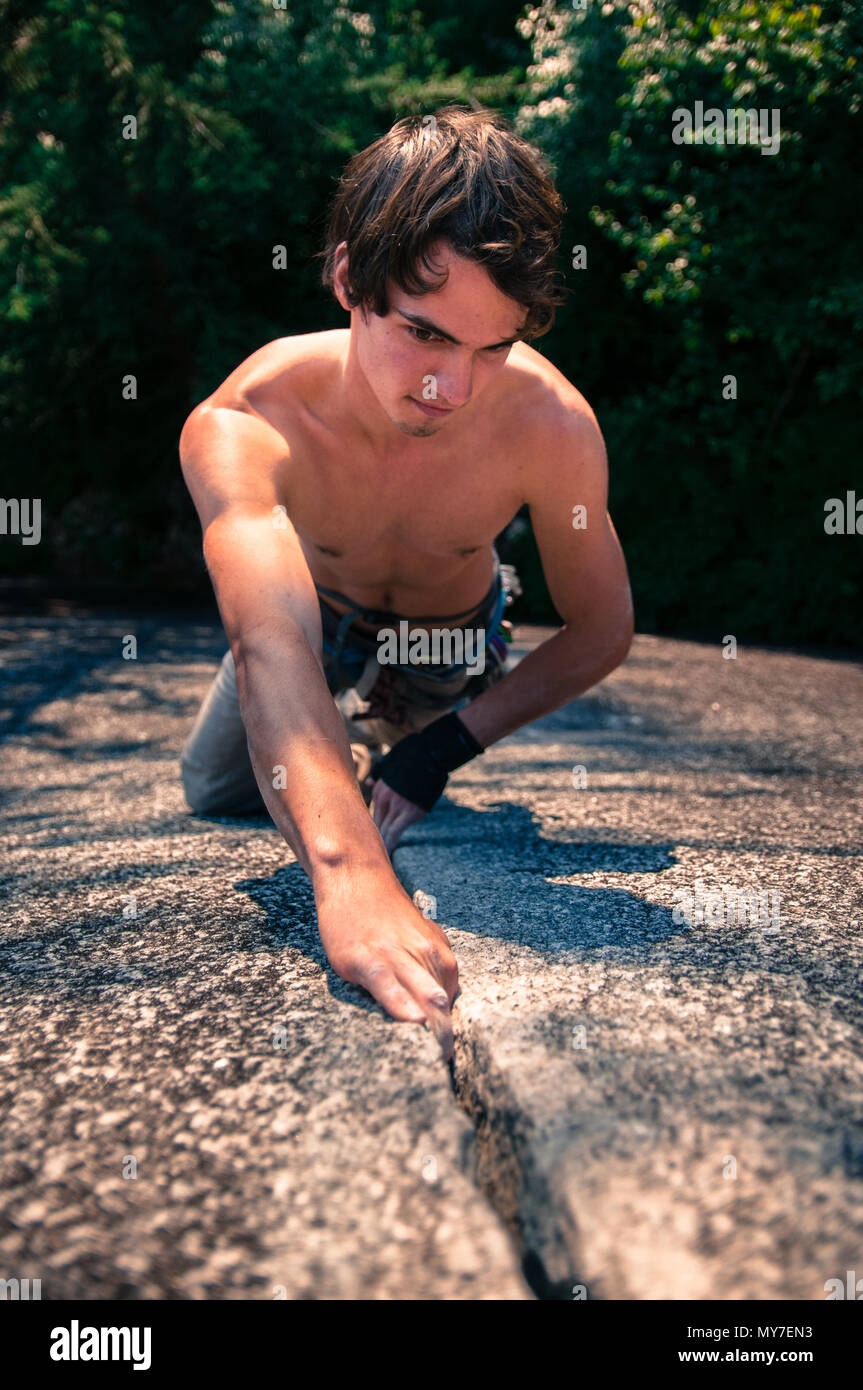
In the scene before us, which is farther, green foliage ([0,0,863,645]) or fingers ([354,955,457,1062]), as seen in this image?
green foliage ([0,0,863,645])

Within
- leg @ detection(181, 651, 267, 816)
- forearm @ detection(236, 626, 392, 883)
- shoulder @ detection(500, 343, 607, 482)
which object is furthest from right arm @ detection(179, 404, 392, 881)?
leg @ detection(181, 651, 267, 816)

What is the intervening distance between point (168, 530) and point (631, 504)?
418 cm

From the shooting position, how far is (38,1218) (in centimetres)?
84

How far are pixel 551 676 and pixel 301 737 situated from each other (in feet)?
2.51

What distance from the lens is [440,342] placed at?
4.96 feet

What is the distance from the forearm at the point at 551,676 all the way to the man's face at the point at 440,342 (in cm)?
51

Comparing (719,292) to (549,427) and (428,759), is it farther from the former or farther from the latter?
(428,759)

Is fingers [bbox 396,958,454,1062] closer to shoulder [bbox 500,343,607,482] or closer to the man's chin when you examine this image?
the man's chin

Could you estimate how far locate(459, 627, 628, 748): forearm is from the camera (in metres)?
1.87

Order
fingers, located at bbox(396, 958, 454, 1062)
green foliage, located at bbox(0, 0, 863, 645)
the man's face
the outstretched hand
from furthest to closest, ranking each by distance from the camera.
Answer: green foliage, located at bbox(0, 0, 863, 645), the outstretched hand, the man's face, fingers, located at bbox(396, 958, 454, 1062)

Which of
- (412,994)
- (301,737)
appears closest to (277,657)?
(301,737)

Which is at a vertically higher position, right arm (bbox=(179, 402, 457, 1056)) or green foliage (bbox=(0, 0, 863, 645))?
green foliage (bbox=(0, 0, 863, 645))

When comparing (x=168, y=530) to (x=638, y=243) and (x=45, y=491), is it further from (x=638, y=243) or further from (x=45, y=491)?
(x=638, y=243)

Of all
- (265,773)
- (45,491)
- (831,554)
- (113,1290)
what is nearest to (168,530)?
(45,491)
